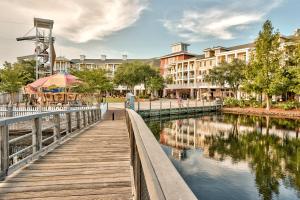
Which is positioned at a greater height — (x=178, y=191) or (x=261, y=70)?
(x=261, y=70)

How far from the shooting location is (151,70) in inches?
2825

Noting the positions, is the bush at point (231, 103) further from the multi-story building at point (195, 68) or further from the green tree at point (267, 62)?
the multi-story building at point (195, 68)

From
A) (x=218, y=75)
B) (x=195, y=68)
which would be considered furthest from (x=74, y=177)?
(x=195, y=68)

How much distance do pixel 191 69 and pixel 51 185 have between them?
256 ft

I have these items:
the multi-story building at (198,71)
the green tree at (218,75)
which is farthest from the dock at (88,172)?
the multi-story building at (198,71)

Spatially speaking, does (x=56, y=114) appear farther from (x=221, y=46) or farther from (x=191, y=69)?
(x=191, y=69)

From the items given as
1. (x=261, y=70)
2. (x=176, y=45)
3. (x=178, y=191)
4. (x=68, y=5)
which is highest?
(x=176, y=45)

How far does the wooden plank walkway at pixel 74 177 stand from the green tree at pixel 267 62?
40.7 m

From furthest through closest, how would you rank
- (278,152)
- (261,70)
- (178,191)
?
(261,70) → (278,152) → (178,191)

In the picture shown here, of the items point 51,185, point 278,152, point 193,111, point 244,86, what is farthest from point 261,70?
point 51,185

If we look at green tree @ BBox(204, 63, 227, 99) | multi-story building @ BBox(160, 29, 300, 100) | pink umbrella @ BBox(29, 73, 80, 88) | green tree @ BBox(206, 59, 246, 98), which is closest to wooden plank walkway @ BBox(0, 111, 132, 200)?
pink umbrella @ BBox(29, 73, 80, 88)

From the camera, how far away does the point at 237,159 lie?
1830cm

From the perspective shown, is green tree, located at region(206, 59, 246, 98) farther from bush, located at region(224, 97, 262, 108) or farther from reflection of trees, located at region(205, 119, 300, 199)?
reflection of trees, located at region(205, 119, 300, 199)

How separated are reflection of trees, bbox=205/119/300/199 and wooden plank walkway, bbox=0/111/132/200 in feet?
28.7
